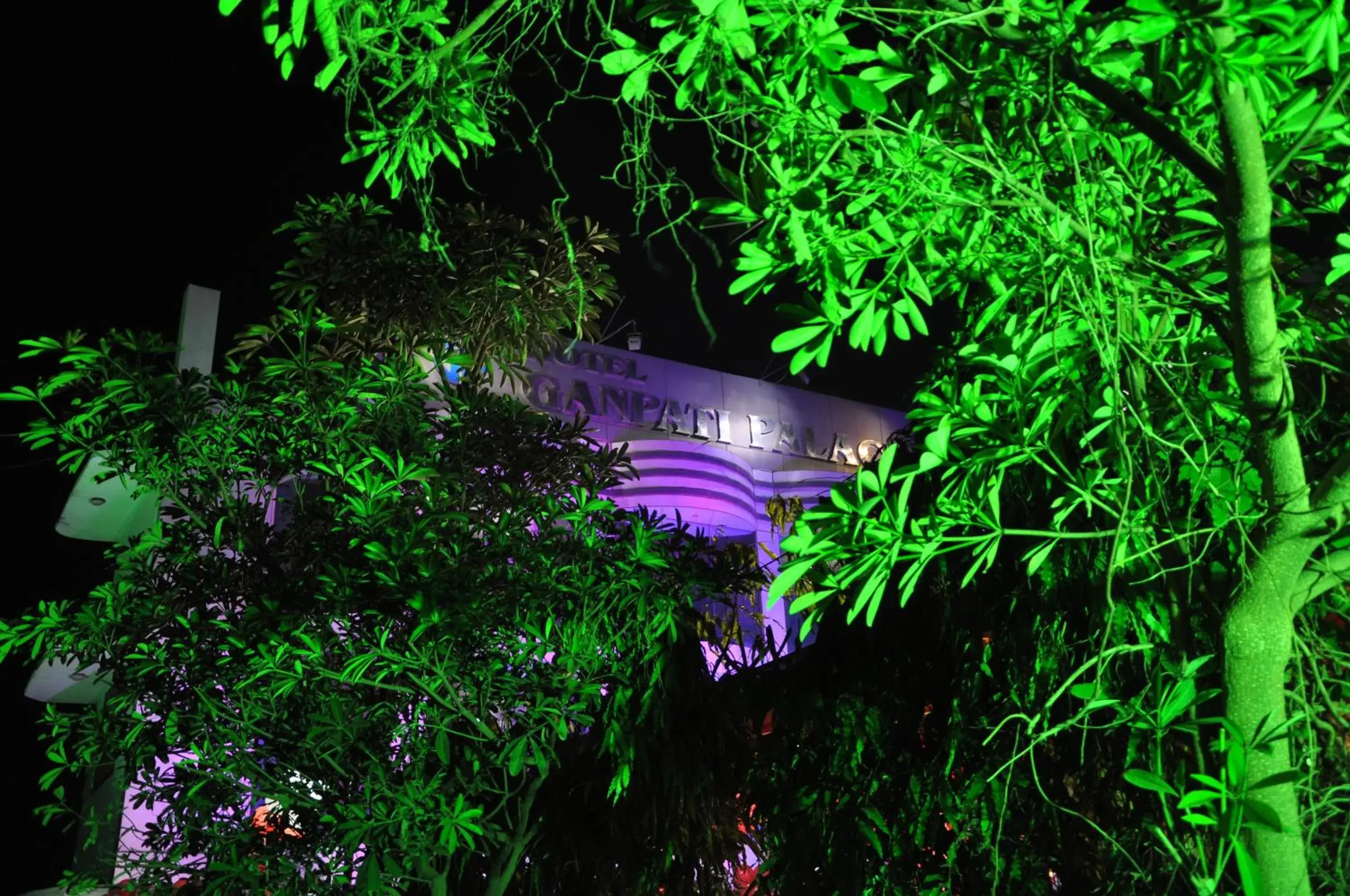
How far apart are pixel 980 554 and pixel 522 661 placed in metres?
2.27

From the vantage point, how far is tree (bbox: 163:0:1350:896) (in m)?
1.30

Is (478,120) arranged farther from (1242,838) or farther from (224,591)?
(224,591)

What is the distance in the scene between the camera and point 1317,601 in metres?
1.81

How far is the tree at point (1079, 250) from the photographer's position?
1.30 m

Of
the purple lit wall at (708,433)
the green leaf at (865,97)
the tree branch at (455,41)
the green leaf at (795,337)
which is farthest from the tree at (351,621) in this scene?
the purple lit wall at (708,433)

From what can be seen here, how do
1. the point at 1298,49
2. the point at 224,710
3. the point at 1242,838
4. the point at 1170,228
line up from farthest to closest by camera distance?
the point at 224,710 → the point at 1170,228 → the point at 1242,838 → the point at 1298,49

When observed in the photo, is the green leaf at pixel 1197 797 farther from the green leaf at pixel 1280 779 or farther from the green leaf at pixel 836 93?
the green leaf at pixel 836 93

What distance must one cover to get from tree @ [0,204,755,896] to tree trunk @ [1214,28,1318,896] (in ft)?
7.77

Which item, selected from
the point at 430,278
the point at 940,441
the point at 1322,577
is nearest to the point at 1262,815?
the point at 1322,577

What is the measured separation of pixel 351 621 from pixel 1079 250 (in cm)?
287

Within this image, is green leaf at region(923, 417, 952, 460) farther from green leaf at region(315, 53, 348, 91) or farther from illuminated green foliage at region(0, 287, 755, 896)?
illuminated green foliage at region(0, 287, 755, 896)

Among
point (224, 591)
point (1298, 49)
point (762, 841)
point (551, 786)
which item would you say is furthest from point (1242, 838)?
point (224, 591)

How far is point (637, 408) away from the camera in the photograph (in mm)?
15234

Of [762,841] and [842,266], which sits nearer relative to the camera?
[842,266]
